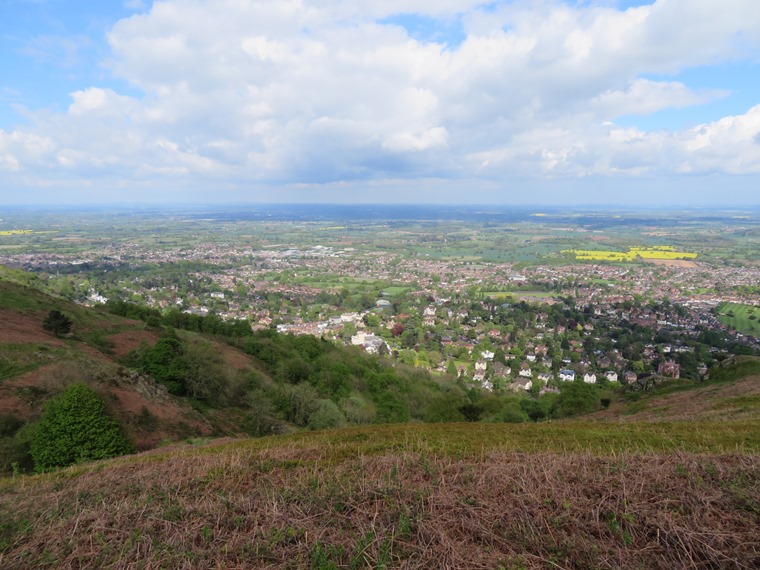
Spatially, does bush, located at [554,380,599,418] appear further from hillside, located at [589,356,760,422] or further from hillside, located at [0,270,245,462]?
hillside, located at [0,270,245,462]

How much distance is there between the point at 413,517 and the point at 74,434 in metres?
12.3

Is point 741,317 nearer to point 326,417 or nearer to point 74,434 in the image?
point 326,417

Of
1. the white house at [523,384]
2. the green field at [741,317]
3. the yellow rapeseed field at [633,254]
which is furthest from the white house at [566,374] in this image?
the yellow rapeseed field at [633,254]

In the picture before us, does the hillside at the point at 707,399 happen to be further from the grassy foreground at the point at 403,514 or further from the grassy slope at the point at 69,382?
the grassy slope at the point at 69,382

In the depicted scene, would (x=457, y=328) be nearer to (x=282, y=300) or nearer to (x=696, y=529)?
(x=282, y=300)

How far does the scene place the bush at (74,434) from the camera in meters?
10.9

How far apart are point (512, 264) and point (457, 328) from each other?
57401 mm

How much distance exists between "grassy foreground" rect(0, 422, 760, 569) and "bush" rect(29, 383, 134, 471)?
587 centimetres

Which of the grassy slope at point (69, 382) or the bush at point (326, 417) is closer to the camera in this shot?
the grassy slope at point (69, 382)

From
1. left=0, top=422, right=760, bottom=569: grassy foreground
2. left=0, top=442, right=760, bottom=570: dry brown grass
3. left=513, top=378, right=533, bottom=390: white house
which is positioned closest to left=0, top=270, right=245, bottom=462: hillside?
left=0, top=422, right=760, bottom=569: grassy foreground

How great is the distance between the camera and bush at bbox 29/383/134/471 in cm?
1089

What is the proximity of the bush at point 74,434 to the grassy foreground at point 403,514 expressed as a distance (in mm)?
5871

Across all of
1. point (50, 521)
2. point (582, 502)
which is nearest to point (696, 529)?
point (582, 502)

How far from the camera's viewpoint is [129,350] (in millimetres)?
23750
